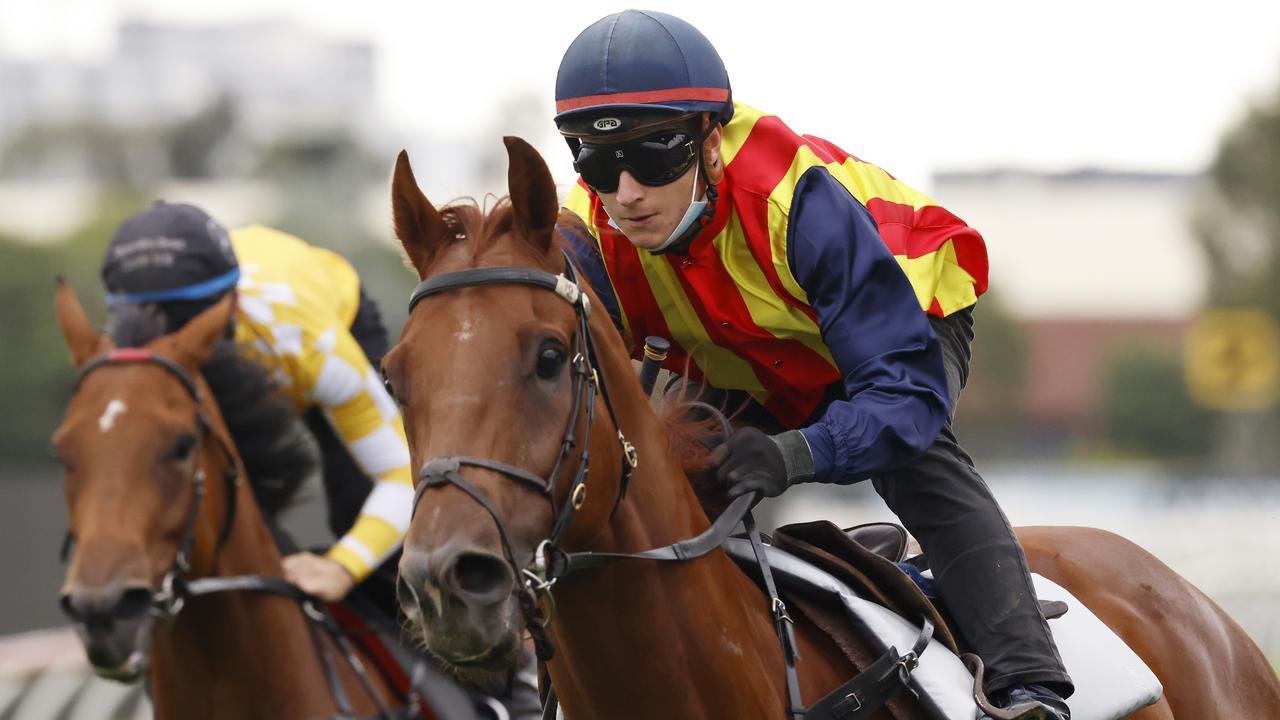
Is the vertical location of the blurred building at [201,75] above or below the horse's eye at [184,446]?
below

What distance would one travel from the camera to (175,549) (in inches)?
169

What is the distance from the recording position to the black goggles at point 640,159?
329cm

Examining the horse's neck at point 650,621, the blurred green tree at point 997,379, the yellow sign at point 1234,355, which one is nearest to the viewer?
the horse's neck at point 650,621

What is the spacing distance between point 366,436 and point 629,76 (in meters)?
2.45

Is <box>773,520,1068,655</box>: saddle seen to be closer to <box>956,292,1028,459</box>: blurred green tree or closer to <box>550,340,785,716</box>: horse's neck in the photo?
<box>550,340,785,716</box>: horse's neck

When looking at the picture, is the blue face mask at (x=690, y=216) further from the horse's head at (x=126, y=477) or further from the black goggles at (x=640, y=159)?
the horse's head at (x=126, y=477)

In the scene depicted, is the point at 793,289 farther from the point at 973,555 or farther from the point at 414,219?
the point at 414,219

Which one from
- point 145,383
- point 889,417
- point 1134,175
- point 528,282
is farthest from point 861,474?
point 1134,175

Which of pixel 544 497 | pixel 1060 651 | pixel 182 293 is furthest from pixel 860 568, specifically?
pixel 182 293

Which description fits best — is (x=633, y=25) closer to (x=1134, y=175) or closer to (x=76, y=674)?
(x=76, y=674)

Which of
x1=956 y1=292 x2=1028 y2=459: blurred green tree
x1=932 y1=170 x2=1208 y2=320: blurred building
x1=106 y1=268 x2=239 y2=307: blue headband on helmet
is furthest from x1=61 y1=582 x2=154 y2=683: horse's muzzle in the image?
x1=932 y1=170 x2=1208 y2=320: blurred building

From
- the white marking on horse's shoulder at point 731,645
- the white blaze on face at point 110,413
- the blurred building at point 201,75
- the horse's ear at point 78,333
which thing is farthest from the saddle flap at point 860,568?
the blurred building at point 201,75

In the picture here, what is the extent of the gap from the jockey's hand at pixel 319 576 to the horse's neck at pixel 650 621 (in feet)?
6.46

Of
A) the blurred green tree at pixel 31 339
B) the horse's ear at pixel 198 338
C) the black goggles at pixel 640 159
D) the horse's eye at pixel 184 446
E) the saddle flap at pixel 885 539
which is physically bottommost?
the blurred green tree at pixel 31 339
